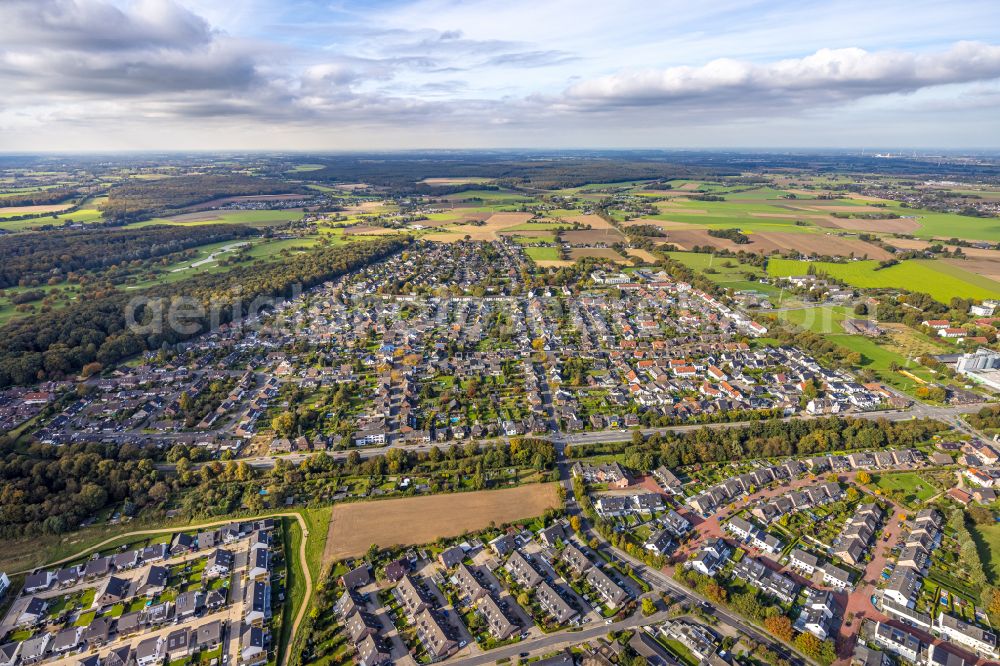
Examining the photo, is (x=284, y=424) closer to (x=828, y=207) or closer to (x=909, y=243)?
(x=909, y=243)

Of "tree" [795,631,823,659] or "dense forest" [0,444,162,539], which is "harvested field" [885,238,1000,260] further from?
"dense forest" [0,444,162,539]

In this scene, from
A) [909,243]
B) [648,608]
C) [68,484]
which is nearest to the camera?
[648,608]

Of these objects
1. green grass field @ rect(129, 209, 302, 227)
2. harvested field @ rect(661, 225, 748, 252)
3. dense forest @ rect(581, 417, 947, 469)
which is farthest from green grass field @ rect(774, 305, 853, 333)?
green grass field @ rect(129, 209, 302, 227)

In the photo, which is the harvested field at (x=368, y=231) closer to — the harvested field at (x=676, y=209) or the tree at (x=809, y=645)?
the harvested field at (x=676, y=209)

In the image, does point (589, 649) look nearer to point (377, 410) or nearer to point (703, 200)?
point (377, 410)

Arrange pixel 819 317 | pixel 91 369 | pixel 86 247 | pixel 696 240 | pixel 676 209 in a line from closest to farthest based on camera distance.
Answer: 1. pixel 91 369
2. pixel 819 317
3. pixel 86 247
4. pixel 696 240
5. pixel 676 209

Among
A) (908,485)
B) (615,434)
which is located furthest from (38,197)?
(908,485)
